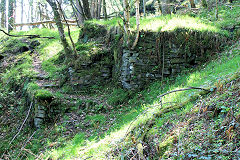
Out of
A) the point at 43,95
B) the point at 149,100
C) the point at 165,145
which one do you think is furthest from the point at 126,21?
the point at 165,145

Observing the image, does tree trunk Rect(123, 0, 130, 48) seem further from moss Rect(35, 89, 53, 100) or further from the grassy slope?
moss Rect(35, 89, 53, 100)

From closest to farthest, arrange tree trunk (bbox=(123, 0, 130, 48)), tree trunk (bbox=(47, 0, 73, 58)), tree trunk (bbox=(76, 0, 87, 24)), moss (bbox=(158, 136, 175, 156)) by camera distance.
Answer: moss (bbox=(158, 136, 175, 156)), tree trunk (bbox=(123, 0, 130, 48)), tree trunk (bbox=(47, 0, 73, 58)), tree trunk (bbox=(76, 0, 87, 24))

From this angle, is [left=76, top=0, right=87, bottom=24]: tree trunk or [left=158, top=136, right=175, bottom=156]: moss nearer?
[left=158, top=136, right=175, bottom=156]: moss

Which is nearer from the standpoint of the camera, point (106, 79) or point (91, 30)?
point (106, 79)

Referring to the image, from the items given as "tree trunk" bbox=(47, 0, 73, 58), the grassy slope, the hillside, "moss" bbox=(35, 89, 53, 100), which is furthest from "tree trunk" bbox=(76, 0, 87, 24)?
the grassy slope

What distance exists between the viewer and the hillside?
126 inches

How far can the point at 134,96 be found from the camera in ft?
25.8

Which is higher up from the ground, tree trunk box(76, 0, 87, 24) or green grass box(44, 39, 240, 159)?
tree trunk box(76, 0, 87, 24)

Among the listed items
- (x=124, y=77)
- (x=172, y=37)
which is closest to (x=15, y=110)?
(x=124, y=77)

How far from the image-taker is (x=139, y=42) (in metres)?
8.09

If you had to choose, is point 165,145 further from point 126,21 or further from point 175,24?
point 175,24

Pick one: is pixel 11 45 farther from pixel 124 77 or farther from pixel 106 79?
pixel 124 77

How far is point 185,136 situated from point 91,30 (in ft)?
30.4

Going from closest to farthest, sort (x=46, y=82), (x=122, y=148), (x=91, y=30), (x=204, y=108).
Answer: (x=204, y=108), (x=122, y=148), (x=46, y=82), (x=91, y=30)
